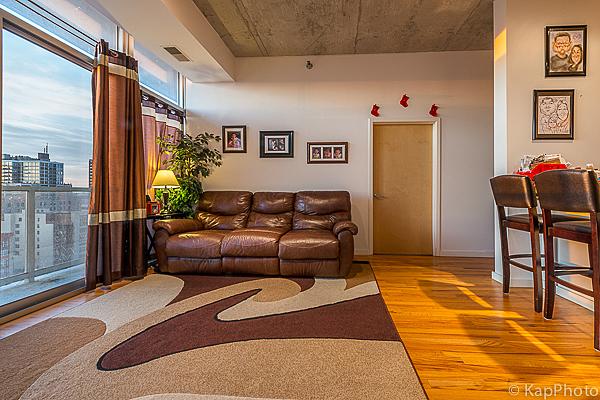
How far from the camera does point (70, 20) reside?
2893 mm

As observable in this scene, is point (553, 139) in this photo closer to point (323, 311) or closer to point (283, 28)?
point (323, 311)

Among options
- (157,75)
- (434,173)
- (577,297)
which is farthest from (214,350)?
(434,173)

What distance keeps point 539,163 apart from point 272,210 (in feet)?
9.41

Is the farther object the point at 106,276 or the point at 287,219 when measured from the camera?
the point at 287,219

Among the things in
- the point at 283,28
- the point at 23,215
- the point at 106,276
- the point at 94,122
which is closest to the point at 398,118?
the point at 283,28

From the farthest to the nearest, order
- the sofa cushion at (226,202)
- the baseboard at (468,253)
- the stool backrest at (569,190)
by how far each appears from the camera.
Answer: the baseboard at (468,253) → the sofa cushion at (226,202) → the stool backrest at (569,190)

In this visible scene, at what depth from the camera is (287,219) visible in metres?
4.31

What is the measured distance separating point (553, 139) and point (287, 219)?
289cm

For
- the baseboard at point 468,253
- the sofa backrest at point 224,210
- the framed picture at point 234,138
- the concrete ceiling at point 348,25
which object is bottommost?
the baseboard at point 468,253

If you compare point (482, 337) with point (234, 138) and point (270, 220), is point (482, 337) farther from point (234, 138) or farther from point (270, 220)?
point (234, 138)

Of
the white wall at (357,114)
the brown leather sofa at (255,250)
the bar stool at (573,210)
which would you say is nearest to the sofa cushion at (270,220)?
the brown leather sofa at (255,250)

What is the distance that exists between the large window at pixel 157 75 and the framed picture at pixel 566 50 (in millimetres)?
4233

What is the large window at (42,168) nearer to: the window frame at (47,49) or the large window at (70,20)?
the window frame at (47,49)

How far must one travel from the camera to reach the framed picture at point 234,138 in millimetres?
4910
